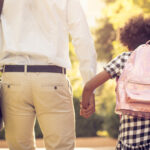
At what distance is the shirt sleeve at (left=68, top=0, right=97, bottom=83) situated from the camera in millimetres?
3150

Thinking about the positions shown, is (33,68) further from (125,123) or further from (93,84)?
(125,123)

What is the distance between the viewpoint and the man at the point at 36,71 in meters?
2.97

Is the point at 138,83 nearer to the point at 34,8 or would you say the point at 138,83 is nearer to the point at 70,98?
the point at 70,98

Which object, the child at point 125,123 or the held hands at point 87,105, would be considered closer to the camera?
the child at point 125,123

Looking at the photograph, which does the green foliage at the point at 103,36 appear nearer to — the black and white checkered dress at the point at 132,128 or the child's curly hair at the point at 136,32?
the child's curly hair at the point at 136,32

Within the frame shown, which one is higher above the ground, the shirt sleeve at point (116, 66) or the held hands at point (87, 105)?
the shirt sleeve at point (116, 66)

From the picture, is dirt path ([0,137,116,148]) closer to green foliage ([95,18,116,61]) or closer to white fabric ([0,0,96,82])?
white fabric ([0,0,96,82])

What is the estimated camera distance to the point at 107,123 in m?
9.69

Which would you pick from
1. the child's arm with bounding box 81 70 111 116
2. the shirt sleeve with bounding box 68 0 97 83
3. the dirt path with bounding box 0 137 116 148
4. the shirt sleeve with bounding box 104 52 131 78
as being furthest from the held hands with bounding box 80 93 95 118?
the dirt path with bounding box 0 137 116 148

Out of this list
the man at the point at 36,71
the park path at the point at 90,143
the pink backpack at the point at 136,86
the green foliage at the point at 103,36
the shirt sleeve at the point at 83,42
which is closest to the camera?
the pink backpack at the point at 136,86

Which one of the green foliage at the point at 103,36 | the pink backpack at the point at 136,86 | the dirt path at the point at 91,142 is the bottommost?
the dirt path at the point at 91,142

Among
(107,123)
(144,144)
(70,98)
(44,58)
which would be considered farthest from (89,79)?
(107,123)

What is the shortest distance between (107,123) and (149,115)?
22.5ft

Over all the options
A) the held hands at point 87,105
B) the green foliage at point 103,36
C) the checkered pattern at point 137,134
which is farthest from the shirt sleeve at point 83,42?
the green foliage at point 103,36
